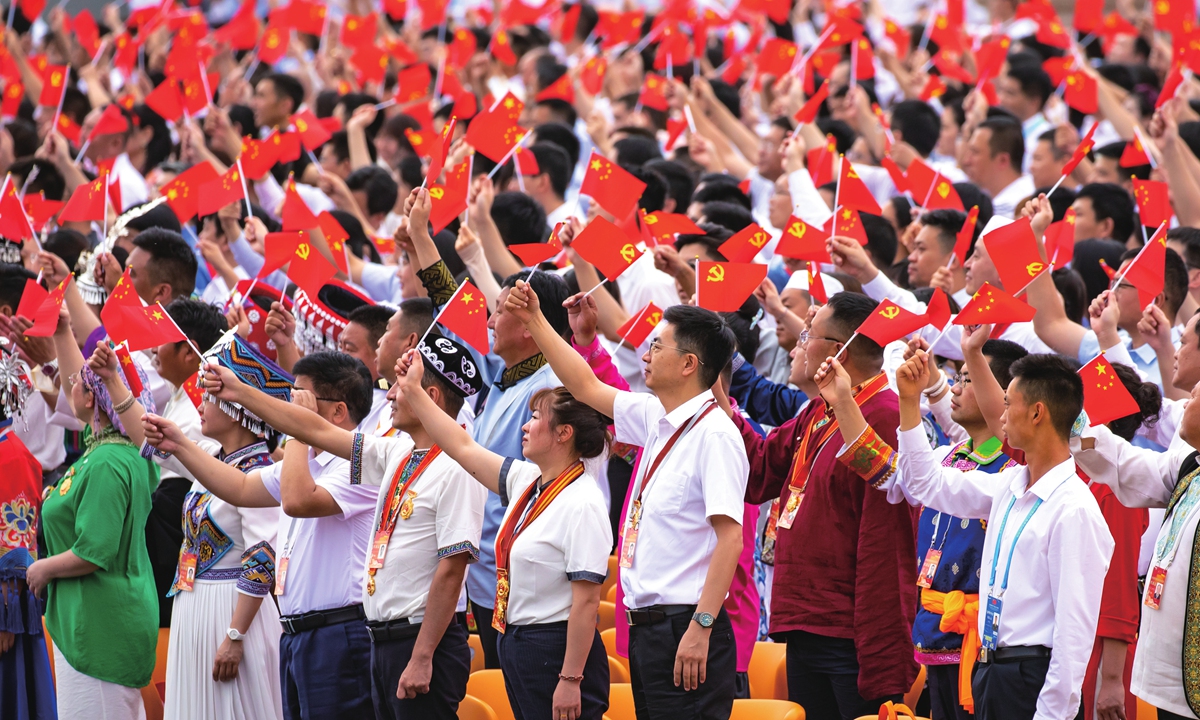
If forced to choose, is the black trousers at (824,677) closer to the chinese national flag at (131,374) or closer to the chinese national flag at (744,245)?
the chinese national flag at (744,245)

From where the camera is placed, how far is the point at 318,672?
479 centimetres

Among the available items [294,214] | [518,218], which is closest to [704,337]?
[518,218]

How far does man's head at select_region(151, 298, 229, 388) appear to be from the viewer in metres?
5.78

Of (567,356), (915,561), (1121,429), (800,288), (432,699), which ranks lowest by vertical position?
(432,699)

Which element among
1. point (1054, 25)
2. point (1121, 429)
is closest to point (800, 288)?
point (1121, 429)

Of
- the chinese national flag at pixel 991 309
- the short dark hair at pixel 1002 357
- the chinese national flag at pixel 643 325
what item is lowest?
the short dark hair at pixel 1002 357

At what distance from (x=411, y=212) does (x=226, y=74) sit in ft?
29.1

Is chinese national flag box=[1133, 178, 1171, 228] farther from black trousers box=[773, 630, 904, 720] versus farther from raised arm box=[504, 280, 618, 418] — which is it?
raised arm box=[504, 280, 618, 418]

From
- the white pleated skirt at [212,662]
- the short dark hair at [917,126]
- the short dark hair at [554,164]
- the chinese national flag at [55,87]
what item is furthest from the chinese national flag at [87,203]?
the short dark hair at [917,126]

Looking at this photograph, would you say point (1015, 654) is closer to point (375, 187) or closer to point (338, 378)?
point (338, 378)

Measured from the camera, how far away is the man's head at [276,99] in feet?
35.6

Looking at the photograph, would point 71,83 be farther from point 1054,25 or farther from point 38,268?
point 1054,25

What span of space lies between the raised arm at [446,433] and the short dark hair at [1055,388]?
1626 millimetres

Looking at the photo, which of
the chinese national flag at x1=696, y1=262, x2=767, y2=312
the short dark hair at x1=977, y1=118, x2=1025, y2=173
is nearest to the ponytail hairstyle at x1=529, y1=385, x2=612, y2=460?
the chinese national flag at x1=696, y1=262, x2=767, y2=312
